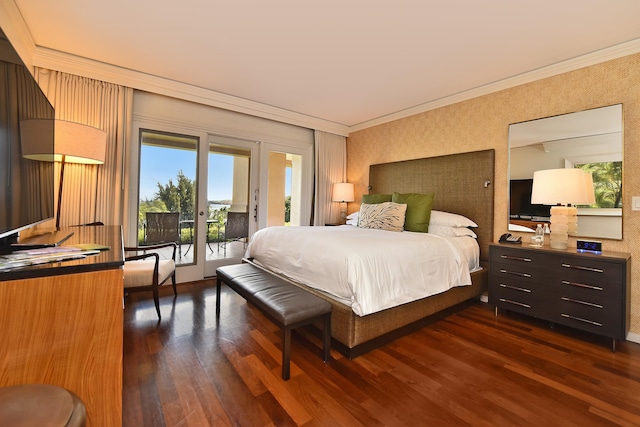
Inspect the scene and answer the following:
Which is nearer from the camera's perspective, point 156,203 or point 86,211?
point 86,211

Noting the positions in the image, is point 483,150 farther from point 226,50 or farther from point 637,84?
point 226,50

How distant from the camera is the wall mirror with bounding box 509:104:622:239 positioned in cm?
252

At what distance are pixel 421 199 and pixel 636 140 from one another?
187 centimetres

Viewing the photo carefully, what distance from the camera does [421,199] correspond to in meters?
3.45

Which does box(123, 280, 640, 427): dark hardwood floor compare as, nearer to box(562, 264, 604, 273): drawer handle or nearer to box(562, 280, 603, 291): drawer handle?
box(562, 280, 603, 291): drawer handle

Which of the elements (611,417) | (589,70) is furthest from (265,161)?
(611,417)

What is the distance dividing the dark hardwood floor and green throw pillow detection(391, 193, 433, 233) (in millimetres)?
1158

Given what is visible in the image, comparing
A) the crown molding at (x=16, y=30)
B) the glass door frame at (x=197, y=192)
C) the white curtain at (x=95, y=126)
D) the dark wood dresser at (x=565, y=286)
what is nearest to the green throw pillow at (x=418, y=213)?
the dark wood dresser at (x=565, y=286)

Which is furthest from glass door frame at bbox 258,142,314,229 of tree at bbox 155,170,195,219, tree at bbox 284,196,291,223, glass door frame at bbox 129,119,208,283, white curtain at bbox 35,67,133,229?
white curtain at bbox 35,67,133,229

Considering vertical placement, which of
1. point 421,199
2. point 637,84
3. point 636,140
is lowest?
point 421,199

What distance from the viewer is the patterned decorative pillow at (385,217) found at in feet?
10.9

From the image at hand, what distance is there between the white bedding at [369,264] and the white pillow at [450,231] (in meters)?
0.27

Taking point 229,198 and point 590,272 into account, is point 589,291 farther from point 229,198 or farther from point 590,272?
point 229,198

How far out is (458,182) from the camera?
11.9 feet
